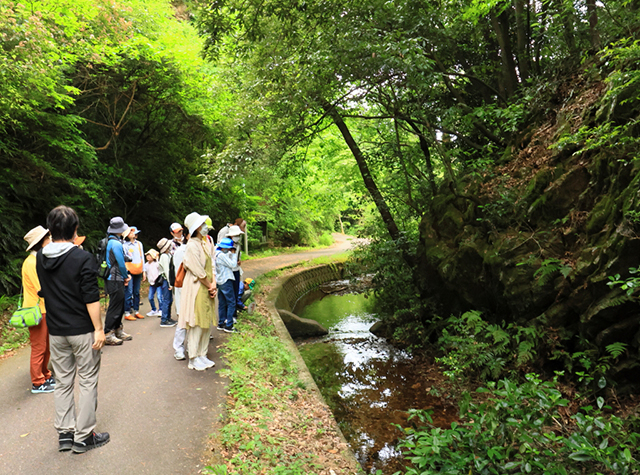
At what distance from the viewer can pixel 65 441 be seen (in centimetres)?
366

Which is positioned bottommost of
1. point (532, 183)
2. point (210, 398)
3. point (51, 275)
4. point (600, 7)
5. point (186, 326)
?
point (210, 398)

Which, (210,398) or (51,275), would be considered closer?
(51,275)

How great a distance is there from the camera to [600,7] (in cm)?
801

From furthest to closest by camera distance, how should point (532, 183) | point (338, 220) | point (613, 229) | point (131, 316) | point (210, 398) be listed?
1. point (338, 220)
2. point (131, 316)
3. point (532, 183)
4. point (613, 229)
5. point (210, 398)

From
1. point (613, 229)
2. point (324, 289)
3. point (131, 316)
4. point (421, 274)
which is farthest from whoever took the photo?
point (324, 289)

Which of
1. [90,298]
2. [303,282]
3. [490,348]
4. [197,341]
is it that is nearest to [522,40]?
[490,348]

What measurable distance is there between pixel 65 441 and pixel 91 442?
229 mm

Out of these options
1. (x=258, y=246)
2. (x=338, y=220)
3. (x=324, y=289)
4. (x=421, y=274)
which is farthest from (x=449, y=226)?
(x=338, y=220)

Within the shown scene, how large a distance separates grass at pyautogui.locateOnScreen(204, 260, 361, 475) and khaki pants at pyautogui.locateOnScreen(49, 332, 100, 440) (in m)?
1.25

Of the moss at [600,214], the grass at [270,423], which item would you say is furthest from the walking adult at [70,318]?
the moss at [600,214]

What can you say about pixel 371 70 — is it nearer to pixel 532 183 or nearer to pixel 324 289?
pixel 532 183

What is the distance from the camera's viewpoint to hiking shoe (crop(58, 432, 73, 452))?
12.0ft

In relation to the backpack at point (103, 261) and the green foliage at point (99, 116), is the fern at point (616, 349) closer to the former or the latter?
the backpack at point (103, 261)

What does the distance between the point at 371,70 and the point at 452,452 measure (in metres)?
7.51
